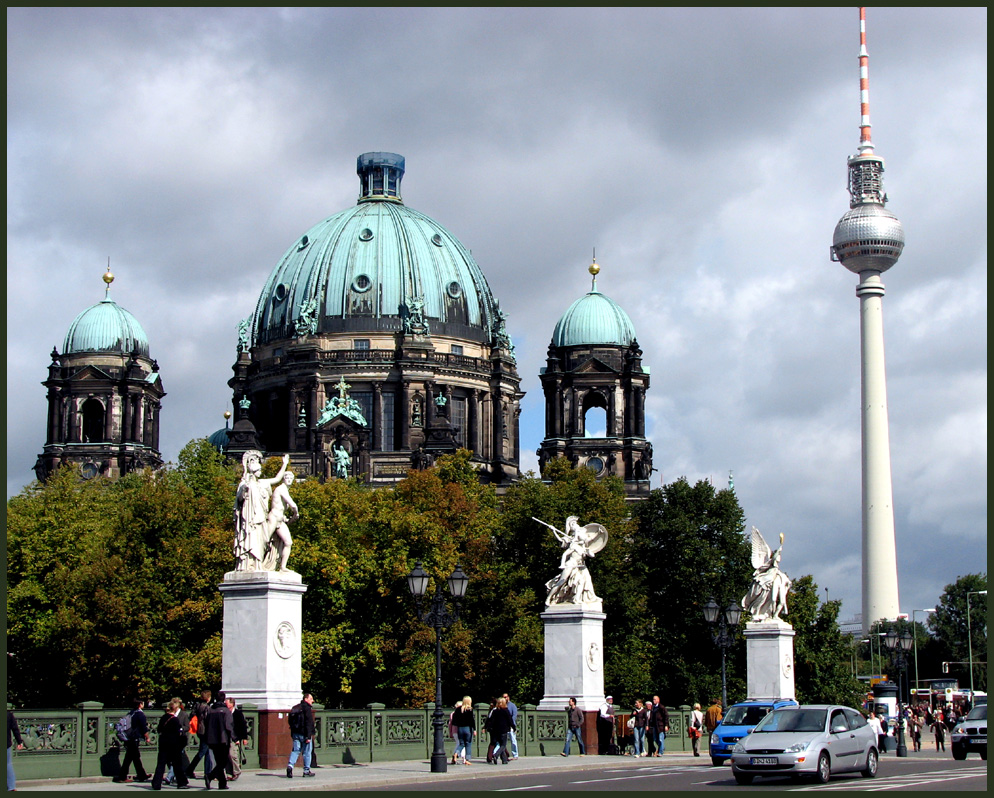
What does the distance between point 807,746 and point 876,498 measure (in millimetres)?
130359

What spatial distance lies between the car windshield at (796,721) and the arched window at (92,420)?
94.4 metres

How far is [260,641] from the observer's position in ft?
116

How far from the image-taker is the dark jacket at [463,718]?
40562mm

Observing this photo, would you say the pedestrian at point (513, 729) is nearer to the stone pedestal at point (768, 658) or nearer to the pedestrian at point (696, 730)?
the pedestrian at point (696, 730)

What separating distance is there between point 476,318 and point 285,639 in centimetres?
9285

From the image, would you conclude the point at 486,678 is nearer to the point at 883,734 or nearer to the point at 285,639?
the point at 883,734

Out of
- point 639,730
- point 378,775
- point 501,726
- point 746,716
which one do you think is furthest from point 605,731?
point 378,775

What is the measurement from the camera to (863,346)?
164125mm

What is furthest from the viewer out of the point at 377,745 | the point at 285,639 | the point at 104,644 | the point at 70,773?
the point at 104,644

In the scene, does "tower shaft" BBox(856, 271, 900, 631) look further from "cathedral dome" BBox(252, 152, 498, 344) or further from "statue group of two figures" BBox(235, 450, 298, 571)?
"statue group of two figures" BBox(235, 450, 298, 571)

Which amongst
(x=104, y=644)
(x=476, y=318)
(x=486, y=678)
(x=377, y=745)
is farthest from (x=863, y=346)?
(x=377, y=745)

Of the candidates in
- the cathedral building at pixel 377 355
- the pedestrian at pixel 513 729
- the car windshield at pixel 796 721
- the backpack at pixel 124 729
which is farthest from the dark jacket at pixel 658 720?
the cathedral building at pixel 377 355

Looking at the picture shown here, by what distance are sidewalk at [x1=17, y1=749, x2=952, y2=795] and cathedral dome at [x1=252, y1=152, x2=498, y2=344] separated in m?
82.3

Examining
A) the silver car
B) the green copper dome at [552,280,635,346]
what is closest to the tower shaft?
the green copper dome at [552,280,635,346]
